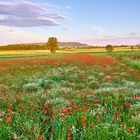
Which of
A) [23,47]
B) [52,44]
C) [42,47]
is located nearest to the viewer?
[52,44]

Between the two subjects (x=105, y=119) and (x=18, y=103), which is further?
(x=18, y=103)

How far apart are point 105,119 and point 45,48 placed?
149 m

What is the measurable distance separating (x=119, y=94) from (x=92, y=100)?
1205mm

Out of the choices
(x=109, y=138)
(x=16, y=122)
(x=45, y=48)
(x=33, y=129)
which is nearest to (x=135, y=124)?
(x=109, y=138)

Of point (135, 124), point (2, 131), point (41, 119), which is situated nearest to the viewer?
point (2, 131)

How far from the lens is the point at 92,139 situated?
620 cm

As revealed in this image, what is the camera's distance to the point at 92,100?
10.8 m

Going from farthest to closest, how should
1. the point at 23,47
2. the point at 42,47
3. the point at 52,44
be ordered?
the point at 42,47, the point at 23,47, the point at 52,44

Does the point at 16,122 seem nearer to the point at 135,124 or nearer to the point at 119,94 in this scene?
the point at 135,124

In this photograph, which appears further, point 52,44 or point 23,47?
point 23,47

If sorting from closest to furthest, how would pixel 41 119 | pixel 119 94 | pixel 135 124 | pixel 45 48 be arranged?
pixel 135 124
pixel 41 119
pixel 119 94
pixel 45 48

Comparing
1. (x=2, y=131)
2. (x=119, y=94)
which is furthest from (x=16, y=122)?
(x=119, y=94)

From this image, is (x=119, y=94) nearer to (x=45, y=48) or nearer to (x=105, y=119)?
(x=105, y=119)

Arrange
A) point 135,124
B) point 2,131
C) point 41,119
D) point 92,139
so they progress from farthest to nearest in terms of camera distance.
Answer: point 41,119 < point 135,124 < point 2,131 < point 92,139
